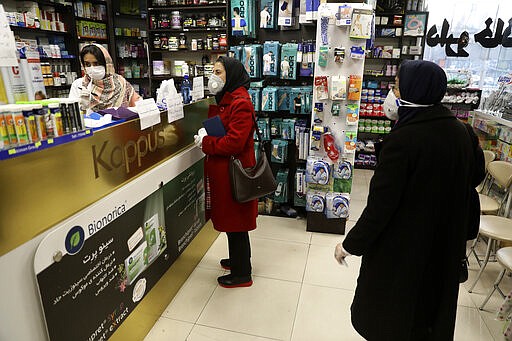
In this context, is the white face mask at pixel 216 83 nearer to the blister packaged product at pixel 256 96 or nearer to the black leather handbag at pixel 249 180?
the black leather handbag at pixel 249 180

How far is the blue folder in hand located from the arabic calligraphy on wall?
17.4ft

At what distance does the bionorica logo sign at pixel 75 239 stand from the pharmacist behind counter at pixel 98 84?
4.02 ft

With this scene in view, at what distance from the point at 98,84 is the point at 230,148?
118 cm

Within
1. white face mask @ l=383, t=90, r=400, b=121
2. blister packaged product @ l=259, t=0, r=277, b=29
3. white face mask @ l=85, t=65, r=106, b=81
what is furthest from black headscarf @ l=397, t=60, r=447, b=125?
blister packaged product @ l=259, t=0, r=277, b=29

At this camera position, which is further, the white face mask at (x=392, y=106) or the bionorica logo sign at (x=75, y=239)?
the white face mask at (x=392, y=106)

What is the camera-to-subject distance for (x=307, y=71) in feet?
12.6

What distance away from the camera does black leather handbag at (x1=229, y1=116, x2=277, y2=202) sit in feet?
8.35

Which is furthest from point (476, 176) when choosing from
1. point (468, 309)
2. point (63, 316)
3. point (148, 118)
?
point (63, 316)

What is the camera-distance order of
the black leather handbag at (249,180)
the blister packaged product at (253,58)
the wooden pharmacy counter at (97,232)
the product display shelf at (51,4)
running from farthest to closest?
the product display shelf at (51,4) → the blister packaged product at (253,58) → the black leather handbag at (249,180) → the wooden pharmacy counter at (97,232)

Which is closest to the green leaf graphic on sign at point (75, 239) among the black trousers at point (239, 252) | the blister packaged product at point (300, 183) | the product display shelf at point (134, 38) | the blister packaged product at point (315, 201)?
the black trousers at point (239, 252)

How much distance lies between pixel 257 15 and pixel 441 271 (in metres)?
3.37

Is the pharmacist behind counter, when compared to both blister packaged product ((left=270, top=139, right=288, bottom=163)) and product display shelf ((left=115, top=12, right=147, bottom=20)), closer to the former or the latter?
blister packaged product ((left=270, top=139, right=288, bottom=163))

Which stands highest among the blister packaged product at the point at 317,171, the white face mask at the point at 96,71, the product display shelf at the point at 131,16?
the product display shelf at the point at 131,16

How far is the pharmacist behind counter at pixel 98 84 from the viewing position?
2.65 metres
